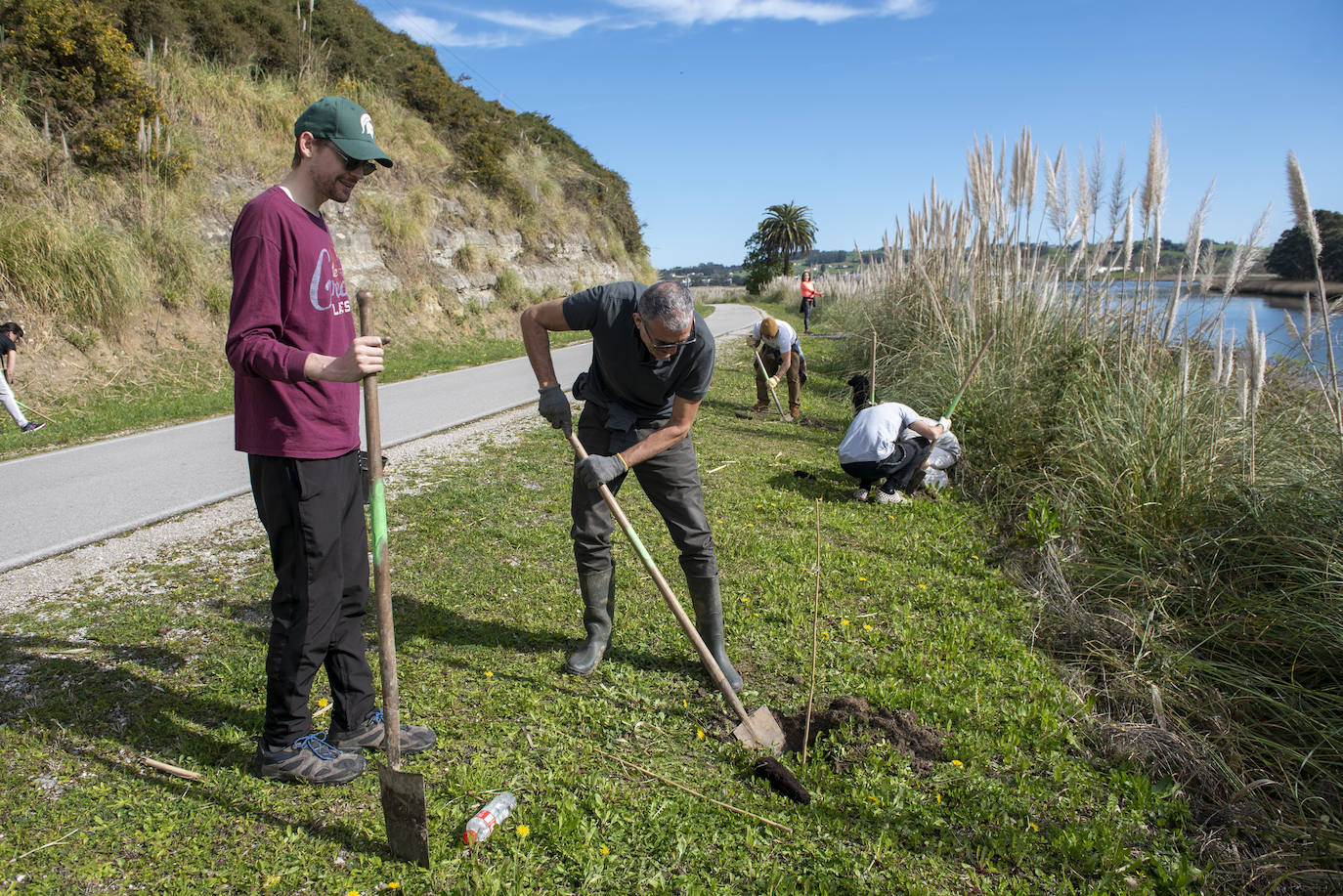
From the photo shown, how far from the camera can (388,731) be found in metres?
2.52

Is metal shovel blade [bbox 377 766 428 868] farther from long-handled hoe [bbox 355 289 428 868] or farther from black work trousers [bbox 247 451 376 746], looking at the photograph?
black work trousers [bbox 247 451 376 746]

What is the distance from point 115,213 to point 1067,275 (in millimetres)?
13219

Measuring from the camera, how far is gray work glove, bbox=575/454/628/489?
3227 millimetres

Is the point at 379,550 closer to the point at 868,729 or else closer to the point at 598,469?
the point at 598,469

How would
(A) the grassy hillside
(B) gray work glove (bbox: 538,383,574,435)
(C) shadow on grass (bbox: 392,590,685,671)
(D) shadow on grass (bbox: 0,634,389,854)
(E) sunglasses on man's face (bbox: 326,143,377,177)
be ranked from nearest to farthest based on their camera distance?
1. (E) sunglasses on man's face (bbox: 326,143,377,177)
2. (D) shadow on grass (bbox: 0,634,389,854)
3. (B) gray work glove (bbox: 538,383,574,435)
4. (C) shadow on grass (bbox: 392,590,685,671)
5. (A) the grassy hillside

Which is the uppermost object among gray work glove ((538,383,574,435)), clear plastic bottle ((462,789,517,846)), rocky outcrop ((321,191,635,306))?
rocky outcrop ((321,191,635,306))

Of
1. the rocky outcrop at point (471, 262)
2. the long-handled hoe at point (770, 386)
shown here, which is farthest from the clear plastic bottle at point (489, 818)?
the rocky outcrop at point (471, 262)

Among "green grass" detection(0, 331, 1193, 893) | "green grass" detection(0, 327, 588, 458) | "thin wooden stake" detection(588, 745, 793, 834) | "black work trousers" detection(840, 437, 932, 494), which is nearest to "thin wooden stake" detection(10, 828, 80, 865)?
"green grass" detection(0, 331, 1193, 893)

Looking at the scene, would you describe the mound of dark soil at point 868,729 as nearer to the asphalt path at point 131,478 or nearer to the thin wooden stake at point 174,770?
the thin wooden stake at point 174,770

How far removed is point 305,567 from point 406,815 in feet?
2.84

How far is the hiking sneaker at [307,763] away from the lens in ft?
8.96

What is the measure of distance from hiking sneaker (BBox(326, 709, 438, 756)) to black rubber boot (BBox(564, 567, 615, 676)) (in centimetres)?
83

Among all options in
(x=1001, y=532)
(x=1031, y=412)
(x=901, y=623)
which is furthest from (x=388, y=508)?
(x=1031, y=412)

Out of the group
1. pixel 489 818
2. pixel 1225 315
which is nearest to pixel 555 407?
pixel 489 818
